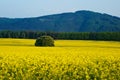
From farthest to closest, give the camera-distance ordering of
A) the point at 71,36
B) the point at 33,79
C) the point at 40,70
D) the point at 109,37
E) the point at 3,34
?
the point at 3,34
the point at 71,36
the point at 109,37
the point at 40,70
the point at 33,79

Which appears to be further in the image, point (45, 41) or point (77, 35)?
point (77, 35)

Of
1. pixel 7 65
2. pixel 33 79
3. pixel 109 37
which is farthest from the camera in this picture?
pixel 109 37

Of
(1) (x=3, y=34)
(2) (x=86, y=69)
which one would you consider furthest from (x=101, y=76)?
(1) (x=3, y=34)

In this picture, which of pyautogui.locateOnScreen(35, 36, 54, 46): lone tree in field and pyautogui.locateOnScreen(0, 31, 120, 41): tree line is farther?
pyautogui.locateOnScreen(0, 31, 120, 41): tree line

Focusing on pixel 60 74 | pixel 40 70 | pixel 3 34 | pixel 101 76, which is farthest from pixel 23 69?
pixel 3 34

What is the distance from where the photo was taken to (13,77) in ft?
45.7

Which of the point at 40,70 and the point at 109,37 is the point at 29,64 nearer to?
the point at 40,70

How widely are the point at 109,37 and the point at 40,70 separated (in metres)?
99.0

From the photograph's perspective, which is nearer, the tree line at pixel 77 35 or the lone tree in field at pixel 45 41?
the lone tree in field at pixel 45 41

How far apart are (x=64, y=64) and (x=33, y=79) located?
3.07 m

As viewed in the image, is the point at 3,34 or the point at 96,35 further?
the point at 3,34

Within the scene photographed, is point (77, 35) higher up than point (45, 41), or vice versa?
point (77, 35)

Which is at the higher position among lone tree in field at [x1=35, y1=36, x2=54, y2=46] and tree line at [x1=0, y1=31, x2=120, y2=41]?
tree line at [x1=0, y1=31, x2=120, y2=41]

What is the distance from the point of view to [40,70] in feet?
49.1
